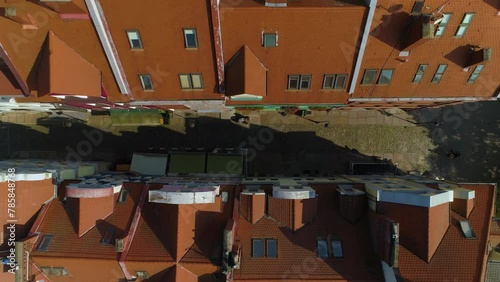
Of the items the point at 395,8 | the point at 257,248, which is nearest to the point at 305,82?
the point at 395,8

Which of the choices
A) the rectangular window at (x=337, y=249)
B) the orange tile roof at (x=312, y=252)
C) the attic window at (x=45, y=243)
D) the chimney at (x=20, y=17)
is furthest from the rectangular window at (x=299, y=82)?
the attic window at (x=45, y=243)

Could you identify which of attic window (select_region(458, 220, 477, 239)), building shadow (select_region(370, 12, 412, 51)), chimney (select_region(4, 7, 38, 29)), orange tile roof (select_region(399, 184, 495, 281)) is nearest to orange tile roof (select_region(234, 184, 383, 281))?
orange tile roof (select_region(399, 184, 495, 281))

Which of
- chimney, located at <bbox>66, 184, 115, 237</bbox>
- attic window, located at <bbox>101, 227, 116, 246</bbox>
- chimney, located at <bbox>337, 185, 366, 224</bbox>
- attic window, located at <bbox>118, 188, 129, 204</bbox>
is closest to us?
attic window, located at <bbox>101, 227, 116, 246</bbox>

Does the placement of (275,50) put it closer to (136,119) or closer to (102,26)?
(102,26)

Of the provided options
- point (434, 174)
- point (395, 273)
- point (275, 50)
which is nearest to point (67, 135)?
point (275, 50)

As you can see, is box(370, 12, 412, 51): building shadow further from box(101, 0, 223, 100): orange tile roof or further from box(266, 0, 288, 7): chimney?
box(101, 0, 223, 100): orange tile roof

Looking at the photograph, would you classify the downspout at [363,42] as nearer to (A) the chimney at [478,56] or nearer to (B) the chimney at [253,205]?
(A) the chimney at [478,56]
